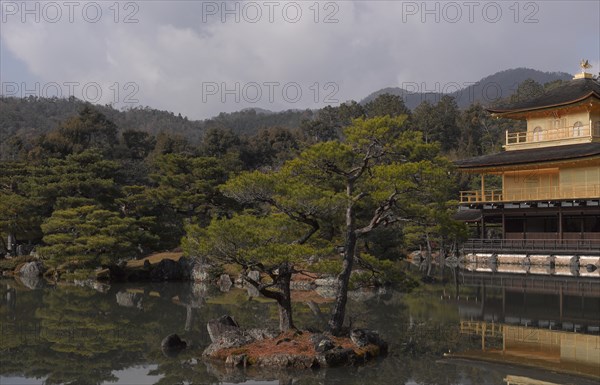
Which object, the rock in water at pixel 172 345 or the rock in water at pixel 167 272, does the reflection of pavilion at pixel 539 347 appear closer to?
the rock in water at pixel 172 345

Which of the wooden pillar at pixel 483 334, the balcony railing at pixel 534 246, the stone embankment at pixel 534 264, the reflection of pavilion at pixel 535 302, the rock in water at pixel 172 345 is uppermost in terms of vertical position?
the balcony railing at pixel 534 246

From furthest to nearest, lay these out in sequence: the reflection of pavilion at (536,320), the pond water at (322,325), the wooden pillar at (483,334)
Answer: the wooden pillar at (483,334) < the reflection of pavilion at (536,320) < the pond water at (322,325)

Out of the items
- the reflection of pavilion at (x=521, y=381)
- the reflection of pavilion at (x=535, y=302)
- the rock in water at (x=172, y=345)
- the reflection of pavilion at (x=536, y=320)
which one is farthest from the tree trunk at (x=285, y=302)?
the reflection of pavilion at (x=535, y=302)

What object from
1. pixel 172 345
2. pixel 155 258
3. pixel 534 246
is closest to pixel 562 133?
pixel 534 246

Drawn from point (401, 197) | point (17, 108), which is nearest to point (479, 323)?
point (401, 197)

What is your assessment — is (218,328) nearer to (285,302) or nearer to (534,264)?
(285,302)

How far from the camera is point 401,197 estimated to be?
12.5 metres

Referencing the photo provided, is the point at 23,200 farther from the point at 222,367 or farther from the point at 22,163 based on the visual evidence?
the point at 222,367

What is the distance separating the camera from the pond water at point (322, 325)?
35.8 feet

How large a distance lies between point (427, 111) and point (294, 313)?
55926mm

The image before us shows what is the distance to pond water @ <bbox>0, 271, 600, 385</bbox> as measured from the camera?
1091 centimetres

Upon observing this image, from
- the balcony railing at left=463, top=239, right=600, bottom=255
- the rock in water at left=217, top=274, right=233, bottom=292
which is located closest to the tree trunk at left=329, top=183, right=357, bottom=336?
the rock in water at left=217, top=274, right=233, bottom=292

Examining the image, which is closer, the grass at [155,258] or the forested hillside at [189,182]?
the forested hillside at [189,182]

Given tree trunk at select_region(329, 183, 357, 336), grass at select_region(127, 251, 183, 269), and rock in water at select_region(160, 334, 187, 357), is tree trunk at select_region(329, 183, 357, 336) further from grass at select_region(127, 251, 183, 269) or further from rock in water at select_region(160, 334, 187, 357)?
grass at select_region(127, 251, 183, 269)
